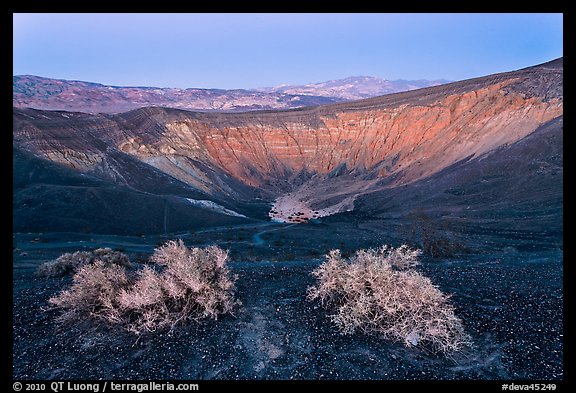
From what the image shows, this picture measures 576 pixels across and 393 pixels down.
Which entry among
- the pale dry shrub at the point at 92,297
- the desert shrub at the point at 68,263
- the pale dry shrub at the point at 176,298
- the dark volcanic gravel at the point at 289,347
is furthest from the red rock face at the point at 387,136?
the pale dry shrub at the point at 92,297

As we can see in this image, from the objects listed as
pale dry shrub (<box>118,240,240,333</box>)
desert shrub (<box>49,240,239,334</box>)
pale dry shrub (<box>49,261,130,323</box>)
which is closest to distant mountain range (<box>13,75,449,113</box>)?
pale dry shrub (<box>49,261,130,323</box>)

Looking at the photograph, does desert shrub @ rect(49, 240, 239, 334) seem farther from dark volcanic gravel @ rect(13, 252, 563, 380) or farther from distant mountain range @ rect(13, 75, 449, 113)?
distant mountain range @ rect(13, 75, 449, 113)

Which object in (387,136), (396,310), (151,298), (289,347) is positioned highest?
(387,136)

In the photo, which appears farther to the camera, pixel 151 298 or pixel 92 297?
pixel 92 297

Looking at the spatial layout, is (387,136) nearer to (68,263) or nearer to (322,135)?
(322,135)

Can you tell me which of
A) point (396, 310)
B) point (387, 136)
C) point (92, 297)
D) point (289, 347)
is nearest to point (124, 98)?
point (387, 136)
